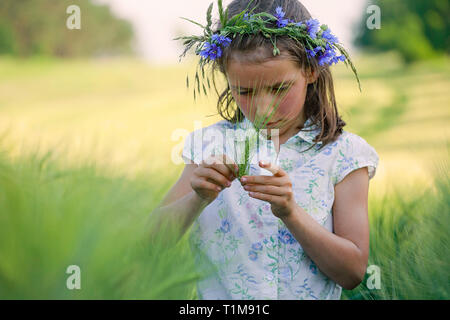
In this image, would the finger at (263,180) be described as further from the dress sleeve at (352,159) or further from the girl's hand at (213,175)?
the dress sleeve at (352,159)

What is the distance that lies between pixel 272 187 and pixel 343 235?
17.0 inches

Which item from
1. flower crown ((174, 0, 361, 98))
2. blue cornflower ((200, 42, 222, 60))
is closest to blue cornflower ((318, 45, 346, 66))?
flower crown ((174, 0, 361, 98))

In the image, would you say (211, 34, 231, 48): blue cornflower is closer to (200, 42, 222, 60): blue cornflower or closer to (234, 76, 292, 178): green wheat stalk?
(200, 42, 222, 60): blue cornflower

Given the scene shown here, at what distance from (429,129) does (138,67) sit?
19.4 meters

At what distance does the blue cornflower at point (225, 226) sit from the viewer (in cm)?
148

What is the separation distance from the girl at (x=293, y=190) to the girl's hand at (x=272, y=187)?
111 mm

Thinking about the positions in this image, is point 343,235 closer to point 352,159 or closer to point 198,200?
point 352,159

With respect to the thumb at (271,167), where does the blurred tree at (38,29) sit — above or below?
above

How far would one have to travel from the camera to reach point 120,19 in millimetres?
33469

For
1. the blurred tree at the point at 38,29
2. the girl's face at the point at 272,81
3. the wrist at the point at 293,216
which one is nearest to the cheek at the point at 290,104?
the girl's face at the point at 272,81

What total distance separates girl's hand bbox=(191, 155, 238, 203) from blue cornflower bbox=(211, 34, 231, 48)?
0.45m

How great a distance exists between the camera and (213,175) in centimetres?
107

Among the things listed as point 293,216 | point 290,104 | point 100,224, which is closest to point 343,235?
point 293,216
